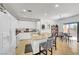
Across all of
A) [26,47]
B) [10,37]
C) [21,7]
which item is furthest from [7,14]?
[26,47]

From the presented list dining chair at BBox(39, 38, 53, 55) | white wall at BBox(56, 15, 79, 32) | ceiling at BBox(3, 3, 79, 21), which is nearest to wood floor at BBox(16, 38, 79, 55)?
dining chair at BBox(39, 38, 53, 55)

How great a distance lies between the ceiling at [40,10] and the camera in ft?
6.35

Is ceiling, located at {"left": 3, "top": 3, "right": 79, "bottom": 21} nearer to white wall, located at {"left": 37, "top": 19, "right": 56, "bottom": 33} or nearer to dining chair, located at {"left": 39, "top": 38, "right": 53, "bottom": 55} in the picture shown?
white wall, located at {"left": 37, "top": 19, "right": 56, "bottom": 33}

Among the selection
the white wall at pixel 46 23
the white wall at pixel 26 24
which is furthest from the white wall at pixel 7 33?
the white wall at pixel 46 23

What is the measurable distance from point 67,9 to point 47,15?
39 centimetres

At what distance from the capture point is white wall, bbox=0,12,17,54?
1.98 m

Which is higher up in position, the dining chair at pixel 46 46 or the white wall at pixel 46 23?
the white wall at pixel 46 23

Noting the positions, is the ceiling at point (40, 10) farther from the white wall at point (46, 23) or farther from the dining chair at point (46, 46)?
the dining chair at point (46, 46)

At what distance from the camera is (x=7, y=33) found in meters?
2.03

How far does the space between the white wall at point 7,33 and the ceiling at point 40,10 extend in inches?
5.7

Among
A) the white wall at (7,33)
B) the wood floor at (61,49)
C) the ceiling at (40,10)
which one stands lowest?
the wood floor at (61,49)

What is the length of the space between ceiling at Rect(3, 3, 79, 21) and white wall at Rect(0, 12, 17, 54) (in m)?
0.15

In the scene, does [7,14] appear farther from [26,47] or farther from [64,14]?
[64,14]

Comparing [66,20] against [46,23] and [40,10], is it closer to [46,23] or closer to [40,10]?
[46,23]
